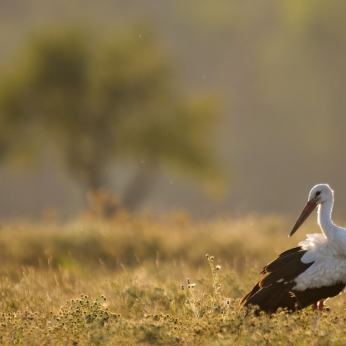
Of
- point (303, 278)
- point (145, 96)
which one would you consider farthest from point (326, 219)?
point (145, 96)

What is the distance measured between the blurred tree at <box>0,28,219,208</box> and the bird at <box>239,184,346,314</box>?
45.7 feet

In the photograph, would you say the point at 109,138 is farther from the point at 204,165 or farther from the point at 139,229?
the point at 139,229

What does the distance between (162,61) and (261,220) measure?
8.54m

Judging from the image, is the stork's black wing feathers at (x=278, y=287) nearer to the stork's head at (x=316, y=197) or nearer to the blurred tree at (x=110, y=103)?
the stork's head at (x=316, y=197)

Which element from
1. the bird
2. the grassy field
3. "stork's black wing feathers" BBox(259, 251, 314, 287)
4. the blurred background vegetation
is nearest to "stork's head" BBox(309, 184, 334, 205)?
the bird

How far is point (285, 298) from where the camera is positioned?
16.0 ft

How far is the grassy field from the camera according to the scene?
4.04m

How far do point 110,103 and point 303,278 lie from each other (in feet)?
50.9

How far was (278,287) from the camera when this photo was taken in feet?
16.1

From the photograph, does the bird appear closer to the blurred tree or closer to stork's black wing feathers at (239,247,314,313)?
stork's black wing feathers at (239,247,314,313)

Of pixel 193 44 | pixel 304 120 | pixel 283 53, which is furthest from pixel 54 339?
pixel 193 44

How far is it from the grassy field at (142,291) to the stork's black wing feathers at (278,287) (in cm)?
22

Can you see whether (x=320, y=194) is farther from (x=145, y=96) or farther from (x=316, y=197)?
(x=145, y=96)

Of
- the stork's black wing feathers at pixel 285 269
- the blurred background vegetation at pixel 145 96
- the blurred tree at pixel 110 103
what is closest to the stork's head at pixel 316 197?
the stork's black wing feathers at pixel 285 269
